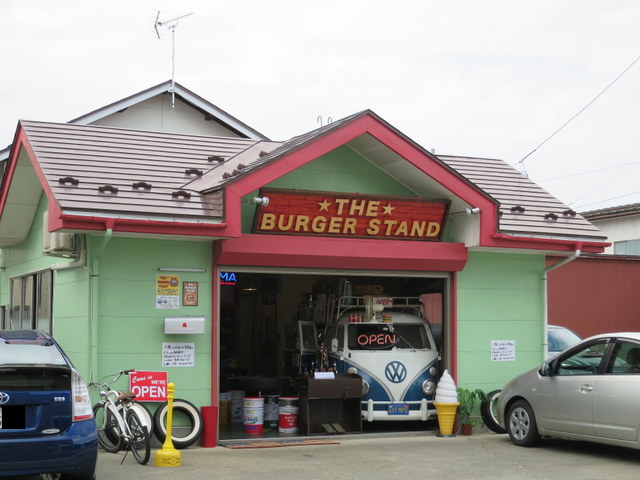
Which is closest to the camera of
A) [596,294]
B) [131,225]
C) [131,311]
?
[131,225]

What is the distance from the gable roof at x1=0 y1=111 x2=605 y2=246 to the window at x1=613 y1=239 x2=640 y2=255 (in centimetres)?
1517

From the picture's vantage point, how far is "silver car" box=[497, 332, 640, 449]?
1027 centimetres

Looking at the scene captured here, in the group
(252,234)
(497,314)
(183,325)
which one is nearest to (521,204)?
(497,314)

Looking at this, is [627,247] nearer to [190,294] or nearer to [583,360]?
[583,360]

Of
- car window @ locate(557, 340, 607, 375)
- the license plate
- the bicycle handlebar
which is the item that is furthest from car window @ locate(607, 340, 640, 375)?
the bicycle handlebar

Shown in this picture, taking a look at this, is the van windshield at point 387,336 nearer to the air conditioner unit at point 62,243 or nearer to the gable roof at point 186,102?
the air conditioner unit at point 62,243

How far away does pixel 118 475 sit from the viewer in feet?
30.5

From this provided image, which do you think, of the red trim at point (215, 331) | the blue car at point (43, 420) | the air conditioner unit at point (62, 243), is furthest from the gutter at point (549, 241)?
the blue car at point (43, 420)

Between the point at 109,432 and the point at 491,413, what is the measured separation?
5641mm

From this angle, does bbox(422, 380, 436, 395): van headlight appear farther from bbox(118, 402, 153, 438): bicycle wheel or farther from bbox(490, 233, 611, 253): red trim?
bbox(118, 402, 153, 438): bicycle wheel

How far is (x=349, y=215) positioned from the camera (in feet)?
40.9

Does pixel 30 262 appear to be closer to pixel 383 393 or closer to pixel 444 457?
pixel 383 393

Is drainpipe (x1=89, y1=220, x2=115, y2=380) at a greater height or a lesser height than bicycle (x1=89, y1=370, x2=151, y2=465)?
greater

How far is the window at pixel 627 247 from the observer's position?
28.7 meters
